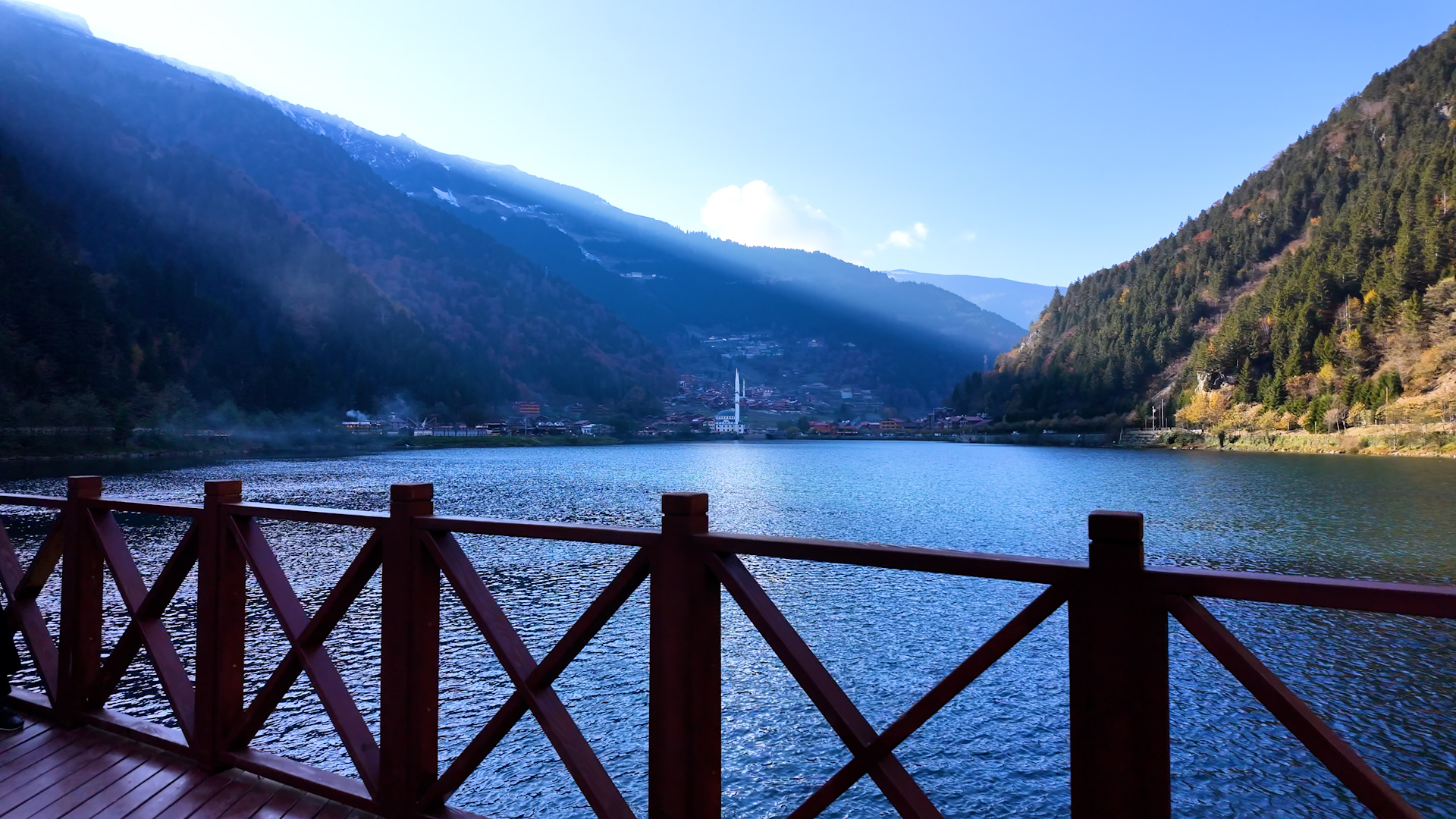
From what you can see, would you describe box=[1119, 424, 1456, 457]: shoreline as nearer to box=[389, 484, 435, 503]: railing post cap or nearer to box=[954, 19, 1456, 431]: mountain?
box=[954, 19, 1456, 431]: mountain

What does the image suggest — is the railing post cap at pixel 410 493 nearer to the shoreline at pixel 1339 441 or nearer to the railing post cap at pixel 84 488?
the railing post cap at pixel 84 488

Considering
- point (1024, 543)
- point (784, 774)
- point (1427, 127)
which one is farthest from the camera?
point (1427, 127)

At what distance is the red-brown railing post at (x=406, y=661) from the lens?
259 centimetres

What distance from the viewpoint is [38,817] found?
9.24ft

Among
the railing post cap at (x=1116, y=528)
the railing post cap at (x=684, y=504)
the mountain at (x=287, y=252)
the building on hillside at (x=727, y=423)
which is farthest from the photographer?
the building on hillside at (x=727, y=423)

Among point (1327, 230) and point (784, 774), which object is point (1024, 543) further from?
point (1327, 230)

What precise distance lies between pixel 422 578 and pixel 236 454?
7745 centimetres

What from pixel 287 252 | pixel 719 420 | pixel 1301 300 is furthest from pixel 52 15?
pixel 1301 300

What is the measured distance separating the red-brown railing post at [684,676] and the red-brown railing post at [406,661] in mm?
858

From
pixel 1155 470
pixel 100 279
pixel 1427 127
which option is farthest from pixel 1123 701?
pixel 1427 127

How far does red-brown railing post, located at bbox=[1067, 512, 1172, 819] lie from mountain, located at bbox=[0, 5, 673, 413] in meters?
81.3

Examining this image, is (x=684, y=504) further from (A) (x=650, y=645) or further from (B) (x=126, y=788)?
(B) (x=126, y=788)

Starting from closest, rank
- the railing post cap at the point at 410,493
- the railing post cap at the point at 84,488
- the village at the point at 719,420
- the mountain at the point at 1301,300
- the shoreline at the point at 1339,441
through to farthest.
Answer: the railing post cap at the point at 410,493
the railing post cap at the point at 84,488
the shoreline at the point at 1339,441
the mountain at the point at 1301,300
the village at the point at 719,420

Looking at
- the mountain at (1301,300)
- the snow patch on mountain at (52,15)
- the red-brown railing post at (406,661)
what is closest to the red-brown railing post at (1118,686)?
the red-brown railing post at (406,661)
